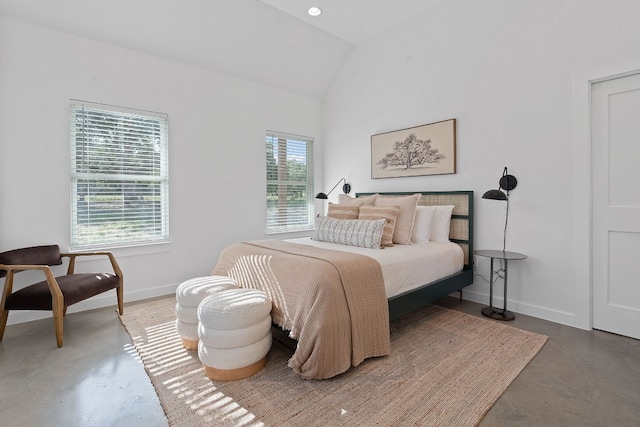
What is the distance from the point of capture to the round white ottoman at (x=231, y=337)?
1.88m

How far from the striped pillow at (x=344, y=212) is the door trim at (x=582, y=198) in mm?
1953

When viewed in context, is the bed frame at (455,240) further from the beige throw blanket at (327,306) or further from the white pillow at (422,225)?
the beige throw blanket at (327,306)

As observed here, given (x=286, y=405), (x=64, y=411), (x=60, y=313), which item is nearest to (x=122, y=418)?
(x=64, y=411)

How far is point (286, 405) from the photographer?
1.68 meters

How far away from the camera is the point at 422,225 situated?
333 centimetres

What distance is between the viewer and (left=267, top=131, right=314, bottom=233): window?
4.63 meters

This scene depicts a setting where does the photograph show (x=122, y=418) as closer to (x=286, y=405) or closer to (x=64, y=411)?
(x=64, y=411)

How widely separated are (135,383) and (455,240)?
Result: 312 centimetres

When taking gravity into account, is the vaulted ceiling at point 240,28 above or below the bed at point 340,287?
above

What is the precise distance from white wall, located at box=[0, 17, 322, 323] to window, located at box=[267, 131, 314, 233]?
17cm

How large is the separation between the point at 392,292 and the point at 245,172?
2730 millimetres

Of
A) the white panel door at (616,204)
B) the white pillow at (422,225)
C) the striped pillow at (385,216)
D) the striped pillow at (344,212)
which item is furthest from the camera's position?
the striped pillow at (344,212)

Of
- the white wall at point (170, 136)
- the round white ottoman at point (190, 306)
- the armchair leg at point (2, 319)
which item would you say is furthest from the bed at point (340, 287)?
the armchair leg at point (2, 319)

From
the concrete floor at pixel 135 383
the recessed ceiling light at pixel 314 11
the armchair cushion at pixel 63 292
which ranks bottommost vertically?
the concrete floor at pixel 135 383
